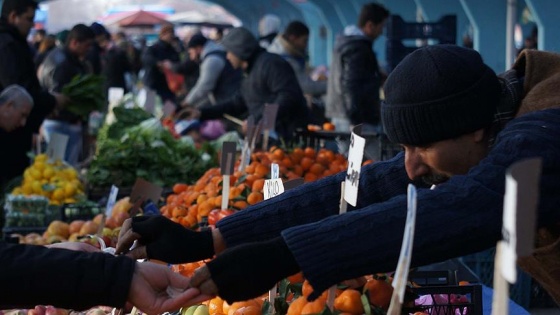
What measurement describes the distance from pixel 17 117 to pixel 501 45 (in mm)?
6965

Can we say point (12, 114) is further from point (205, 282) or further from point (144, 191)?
point (205, 282)

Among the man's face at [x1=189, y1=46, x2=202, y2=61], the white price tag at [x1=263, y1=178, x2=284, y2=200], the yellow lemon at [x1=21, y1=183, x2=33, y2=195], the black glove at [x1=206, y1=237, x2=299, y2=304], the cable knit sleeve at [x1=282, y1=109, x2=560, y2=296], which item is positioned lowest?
the man's face at [x1=189, y1=46, x2=202, y2=61]

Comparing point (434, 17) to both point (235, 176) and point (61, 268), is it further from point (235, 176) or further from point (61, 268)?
point (61, 268)

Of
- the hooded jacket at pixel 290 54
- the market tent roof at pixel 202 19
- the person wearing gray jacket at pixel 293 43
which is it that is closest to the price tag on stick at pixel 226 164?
the hooded jacket at pixel 290 54

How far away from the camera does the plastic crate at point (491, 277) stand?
5.34 metres

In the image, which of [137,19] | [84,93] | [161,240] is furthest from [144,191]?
[137,19]

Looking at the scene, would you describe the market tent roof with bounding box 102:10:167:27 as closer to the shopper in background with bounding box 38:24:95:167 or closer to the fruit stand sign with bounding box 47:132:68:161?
the shopper in background with bounding box 38:24:95:167

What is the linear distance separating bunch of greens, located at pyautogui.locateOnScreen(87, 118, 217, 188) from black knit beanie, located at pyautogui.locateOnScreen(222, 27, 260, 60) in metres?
0.90

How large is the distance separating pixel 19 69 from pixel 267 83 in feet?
6.13

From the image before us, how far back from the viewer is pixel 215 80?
10.7m

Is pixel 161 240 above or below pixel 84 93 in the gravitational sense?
above

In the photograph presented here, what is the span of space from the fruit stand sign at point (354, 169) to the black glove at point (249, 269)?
322mm

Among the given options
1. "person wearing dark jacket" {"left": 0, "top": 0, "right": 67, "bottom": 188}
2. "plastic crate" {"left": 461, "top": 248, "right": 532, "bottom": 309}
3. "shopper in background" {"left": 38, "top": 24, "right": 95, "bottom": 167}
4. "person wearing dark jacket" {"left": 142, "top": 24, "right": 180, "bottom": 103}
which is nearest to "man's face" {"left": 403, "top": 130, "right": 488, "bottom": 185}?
"plastic crate" {"left": 461, "top": 248, "right": 532, "bottom": 309}

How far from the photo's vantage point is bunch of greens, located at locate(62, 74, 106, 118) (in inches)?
343
